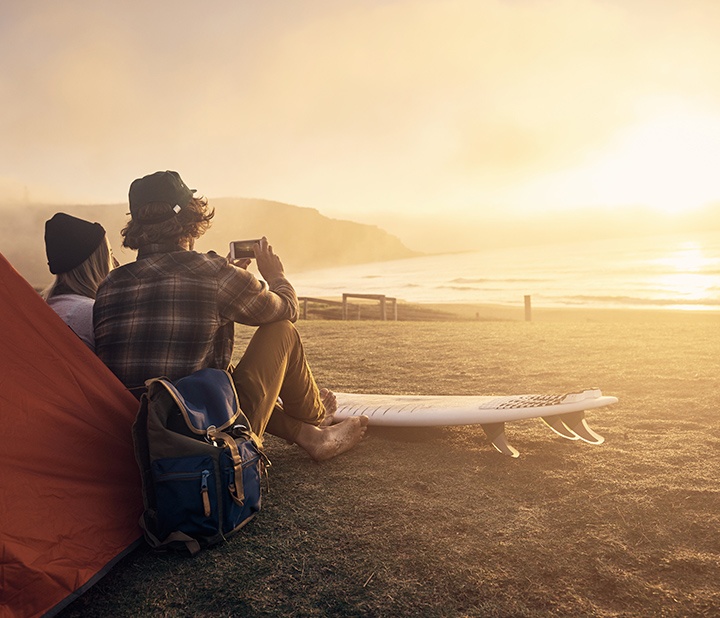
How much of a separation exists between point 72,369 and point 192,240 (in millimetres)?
673

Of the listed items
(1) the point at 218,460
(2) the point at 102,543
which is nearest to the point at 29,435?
(2) the point at 102,543

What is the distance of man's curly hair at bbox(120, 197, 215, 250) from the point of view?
2.18m

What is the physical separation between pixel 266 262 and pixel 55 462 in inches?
45.2

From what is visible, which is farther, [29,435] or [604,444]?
[604,444]

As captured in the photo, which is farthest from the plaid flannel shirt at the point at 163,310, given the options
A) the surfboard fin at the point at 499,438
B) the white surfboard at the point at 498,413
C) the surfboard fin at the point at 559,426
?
the surfboard fin at the point at 559,426

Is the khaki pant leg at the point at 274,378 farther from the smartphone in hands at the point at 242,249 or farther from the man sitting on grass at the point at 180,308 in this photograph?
the smartphone in hands at the point at 242,249

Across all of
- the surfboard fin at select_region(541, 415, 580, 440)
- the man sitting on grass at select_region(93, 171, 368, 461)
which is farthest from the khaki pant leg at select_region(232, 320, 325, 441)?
the surfboard fin at select_region(541, 415, 580, 440)

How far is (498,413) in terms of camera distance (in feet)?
9.06

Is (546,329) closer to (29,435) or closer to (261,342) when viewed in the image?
(261,342)

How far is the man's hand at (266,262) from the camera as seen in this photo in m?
2.58

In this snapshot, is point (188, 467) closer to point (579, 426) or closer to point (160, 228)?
point (160, 228)

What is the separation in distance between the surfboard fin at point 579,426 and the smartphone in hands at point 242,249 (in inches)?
64.9

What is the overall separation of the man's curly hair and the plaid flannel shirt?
4cm

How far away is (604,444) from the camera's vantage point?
2932 millimetres
